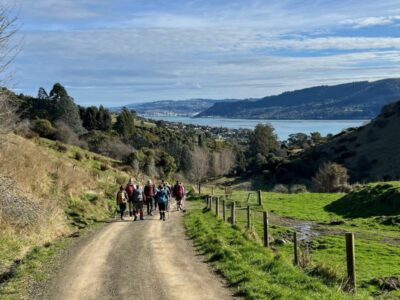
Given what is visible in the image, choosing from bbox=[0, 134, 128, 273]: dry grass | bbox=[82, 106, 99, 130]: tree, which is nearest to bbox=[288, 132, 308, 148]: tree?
bbox=[82, 106, 99, 130]: tree

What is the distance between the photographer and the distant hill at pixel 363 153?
277ft

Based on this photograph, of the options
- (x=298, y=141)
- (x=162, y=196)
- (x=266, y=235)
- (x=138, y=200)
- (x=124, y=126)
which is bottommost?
(x=266, y=235)

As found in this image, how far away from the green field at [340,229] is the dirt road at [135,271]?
2.79m

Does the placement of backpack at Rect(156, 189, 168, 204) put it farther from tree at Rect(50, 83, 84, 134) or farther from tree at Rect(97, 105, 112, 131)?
tree at Rect(97, 105, 112, 131)

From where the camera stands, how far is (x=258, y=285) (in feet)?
36.6

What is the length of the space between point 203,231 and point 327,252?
540 cm

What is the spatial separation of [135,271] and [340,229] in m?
16.4

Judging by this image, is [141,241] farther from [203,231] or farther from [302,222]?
[302,222]

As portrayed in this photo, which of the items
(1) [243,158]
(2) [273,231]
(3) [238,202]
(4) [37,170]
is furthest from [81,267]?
(1) [243,158]

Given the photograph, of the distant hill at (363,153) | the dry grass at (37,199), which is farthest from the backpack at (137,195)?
the distant hill at (363,153)

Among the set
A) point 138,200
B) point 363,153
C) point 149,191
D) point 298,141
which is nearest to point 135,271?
point 138,200

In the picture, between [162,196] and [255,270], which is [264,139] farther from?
[255,270]

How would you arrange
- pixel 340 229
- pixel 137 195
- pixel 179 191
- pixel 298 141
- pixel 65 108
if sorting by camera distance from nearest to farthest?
pixel 137 195
pixel 340 229
pixel 179 191
pixel 65 108
pixel 298 141

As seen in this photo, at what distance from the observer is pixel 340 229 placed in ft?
88.0
